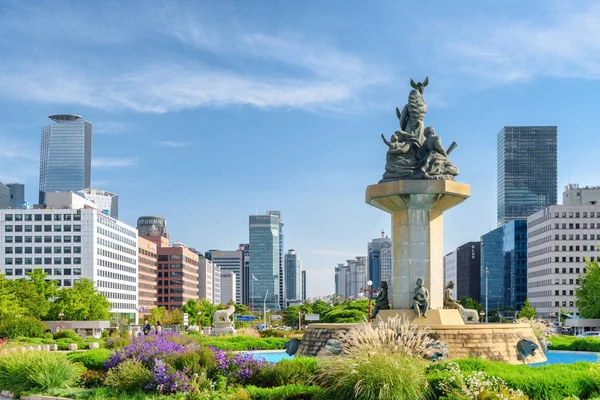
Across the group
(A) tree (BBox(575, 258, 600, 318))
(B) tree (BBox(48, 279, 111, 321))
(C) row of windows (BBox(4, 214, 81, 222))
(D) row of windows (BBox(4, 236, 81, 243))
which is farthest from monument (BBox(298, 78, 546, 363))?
(C) row of windows (BBox(4, 214, 81, 222))

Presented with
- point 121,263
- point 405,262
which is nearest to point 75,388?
point 405,262

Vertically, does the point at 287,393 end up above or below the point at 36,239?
below

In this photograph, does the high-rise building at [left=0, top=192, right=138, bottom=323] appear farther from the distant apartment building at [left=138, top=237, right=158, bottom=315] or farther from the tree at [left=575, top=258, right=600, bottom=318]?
the tree at [left=575, top=258, right=600, bottom=318]

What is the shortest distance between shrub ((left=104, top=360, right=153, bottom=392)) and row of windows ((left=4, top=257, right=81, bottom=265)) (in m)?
127

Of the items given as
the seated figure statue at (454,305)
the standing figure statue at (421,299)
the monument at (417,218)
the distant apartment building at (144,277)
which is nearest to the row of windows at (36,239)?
the distant apartment building at (144,277)

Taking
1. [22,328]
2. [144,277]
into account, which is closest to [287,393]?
[22,328]

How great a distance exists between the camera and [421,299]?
30156mm

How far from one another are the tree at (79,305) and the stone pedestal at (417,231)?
74.2 metres

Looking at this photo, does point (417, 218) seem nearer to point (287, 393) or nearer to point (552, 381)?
point (552, 381)

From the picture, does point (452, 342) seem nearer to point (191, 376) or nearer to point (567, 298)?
point (191, 376)

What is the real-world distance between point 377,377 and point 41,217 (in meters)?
138

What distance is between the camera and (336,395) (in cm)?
1783

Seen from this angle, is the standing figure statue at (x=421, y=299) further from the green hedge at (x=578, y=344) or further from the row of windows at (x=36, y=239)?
the row of windows at (x=36, y=239)

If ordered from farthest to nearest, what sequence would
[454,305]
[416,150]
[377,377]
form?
[416,150]
[454,305]
[377,377]
